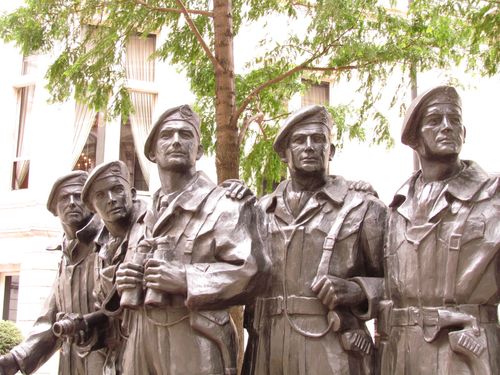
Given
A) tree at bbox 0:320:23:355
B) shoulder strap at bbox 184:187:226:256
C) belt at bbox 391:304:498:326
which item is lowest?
tree at bbox 0:320:23:355

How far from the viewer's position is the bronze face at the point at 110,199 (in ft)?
17.0

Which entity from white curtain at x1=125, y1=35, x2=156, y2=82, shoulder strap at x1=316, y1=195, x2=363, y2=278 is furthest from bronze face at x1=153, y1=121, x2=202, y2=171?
white curtain at x1=125, y1=35, x2=156, y2=82

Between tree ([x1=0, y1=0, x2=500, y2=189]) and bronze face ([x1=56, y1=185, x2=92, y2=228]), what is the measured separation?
2.64m

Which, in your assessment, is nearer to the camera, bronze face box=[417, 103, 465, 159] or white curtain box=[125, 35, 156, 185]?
bronze face box=[417, 103, 465, 159]

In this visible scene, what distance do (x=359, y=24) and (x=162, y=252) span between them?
5.15 meters

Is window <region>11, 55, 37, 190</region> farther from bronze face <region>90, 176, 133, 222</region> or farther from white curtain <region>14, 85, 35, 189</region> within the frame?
bronze face <region>90, 176, 133, 222</region>

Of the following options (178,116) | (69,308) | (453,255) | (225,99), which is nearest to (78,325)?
(69,308)

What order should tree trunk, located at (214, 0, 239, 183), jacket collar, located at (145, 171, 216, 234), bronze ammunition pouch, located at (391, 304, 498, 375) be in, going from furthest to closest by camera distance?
1. tree trunk, located at (214, 0, 239, 183)
2. jacket collar, located at (145, 171, 216, 234)
3. bronze ammunition pouch, located at (391, 304, 498, 375)

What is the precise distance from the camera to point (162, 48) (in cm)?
938

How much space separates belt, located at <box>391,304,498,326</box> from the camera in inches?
155

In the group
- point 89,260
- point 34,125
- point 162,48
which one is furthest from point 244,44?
point 89,260

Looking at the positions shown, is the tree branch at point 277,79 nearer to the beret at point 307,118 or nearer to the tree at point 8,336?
the beret at point 307,118

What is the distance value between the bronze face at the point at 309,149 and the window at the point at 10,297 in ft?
39.4

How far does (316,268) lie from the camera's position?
4.43 metres
